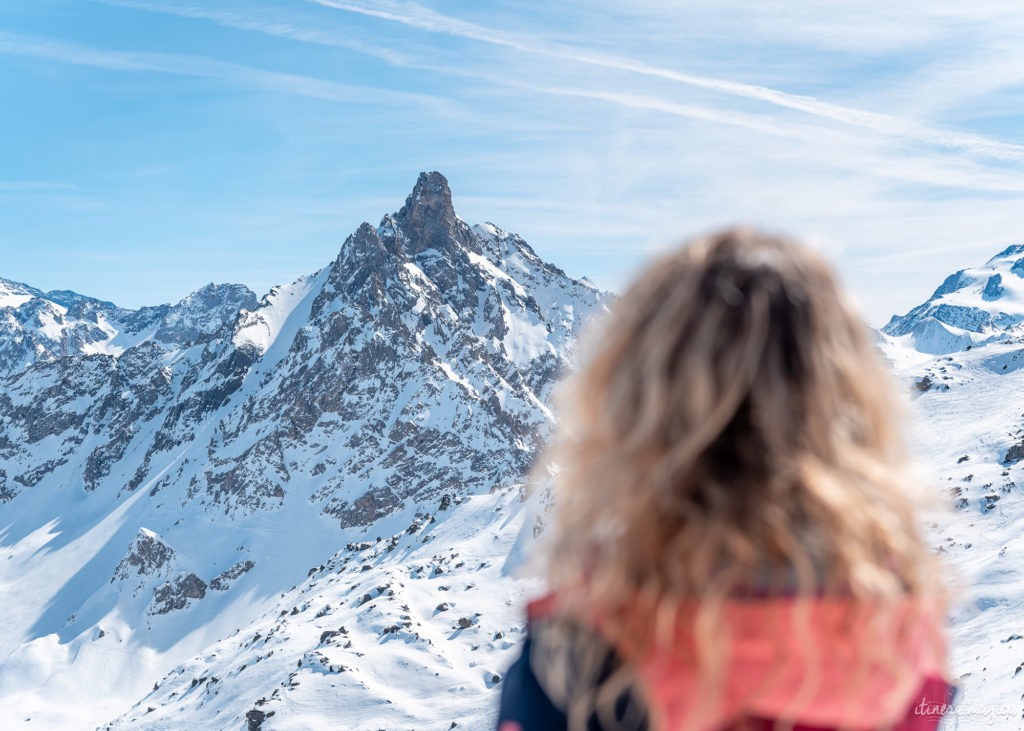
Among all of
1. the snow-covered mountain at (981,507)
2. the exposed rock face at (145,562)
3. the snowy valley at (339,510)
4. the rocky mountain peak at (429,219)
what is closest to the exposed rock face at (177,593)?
the snowy valley at (339,510)

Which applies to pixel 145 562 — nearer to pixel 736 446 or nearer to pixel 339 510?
pixel 339 510

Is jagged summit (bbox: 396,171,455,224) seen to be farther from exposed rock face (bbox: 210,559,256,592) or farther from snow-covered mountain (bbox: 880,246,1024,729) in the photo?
snow-covered mountain (bbox: 880,246,1024,729)

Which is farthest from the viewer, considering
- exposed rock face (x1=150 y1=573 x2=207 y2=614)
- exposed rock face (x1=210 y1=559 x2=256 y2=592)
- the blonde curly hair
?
exposed rock face (x1=210 y1=559 x2=256 y2=592)

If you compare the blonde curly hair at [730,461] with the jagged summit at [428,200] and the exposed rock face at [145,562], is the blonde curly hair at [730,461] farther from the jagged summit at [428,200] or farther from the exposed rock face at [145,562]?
the jagged summit at [428,200]

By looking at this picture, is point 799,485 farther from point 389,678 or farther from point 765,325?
point 389,678

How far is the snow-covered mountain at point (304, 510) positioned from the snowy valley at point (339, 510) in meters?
0.35

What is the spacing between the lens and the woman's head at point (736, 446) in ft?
6.16

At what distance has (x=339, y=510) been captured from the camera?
134 m

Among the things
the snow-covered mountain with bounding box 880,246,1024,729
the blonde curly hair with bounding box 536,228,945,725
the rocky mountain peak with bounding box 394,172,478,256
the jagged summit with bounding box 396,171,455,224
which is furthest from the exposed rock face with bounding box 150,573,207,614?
the blonde curly hair with bounding box 536,228,945,725

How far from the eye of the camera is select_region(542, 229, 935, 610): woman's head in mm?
1878

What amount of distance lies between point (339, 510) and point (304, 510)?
24.7ft

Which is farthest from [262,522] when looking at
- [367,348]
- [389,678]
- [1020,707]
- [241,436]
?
[1020,707]

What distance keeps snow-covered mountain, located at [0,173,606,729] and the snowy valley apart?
1.16ft

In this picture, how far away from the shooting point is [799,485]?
194 cm
